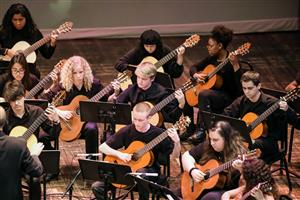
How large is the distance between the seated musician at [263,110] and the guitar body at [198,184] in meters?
0.96

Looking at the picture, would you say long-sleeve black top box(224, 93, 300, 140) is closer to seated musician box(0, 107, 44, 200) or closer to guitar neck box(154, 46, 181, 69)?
guitar neck box(154, 46, 181, 69)

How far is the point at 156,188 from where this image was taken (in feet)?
23.2

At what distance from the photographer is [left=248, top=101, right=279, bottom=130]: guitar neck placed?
8.70m

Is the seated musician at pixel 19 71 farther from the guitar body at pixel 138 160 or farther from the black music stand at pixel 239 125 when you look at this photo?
the black music stand at pixel 239 125

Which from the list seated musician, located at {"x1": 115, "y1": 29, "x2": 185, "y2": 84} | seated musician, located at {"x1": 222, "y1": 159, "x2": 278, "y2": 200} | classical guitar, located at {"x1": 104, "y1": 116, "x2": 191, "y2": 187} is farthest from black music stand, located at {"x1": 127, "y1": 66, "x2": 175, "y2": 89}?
seated musician, located at {"x1": 222, "y1": 159, "x2": 278, "y2": 200}

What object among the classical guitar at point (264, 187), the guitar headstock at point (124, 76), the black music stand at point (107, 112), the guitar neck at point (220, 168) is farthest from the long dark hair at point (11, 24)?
the classical guitar at point (264, 187)

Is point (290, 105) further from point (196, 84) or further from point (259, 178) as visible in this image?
point (259, 178)

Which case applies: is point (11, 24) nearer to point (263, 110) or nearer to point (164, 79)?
point (164, 79)

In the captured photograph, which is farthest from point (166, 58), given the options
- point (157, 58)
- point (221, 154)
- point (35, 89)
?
point (221, 154)

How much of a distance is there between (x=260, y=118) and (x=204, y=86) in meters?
1.61

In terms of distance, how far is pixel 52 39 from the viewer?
10.5 meters

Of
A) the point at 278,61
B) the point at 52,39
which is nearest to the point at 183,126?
the point at 52,39

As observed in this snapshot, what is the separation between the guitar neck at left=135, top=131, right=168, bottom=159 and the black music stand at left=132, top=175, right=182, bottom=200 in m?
0.97

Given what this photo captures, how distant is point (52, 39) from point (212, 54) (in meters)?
2.05
